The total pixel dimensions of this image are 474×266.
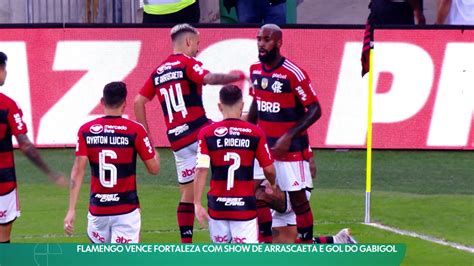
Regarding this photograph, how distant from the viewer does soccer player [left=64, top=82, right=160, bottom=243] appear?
11.2m

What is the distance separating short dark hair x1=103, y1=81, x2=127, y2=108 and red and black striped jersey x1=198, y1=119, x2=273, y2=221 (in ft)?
2.58

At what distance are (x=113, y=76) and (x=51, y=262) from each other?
1087 centimetres

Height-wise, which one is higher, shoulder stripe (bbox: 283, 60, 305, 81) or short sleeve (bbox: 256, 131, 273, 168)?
shoulder stripe (bbox: 283, 60, 305, 81)

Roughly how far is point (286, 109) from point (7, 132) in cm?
287

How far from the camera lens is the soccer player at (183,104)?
44.4 ft

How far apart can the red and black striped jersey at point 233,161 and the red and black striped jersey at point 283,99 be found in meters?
1.63

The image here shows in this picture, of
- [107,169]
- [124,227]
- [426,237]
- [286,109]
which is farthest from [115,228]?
[426,237]

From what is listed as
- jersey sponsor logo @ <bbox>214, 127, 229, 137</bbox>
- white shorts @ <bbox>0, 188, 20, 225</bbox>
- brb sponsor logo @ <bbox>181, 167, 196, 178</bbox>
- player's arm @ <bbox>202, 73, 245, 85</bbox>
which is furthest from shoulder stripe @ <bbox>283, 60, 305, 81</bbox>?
white shorts @ <bbox>0, 188, 20, 225</bbox>

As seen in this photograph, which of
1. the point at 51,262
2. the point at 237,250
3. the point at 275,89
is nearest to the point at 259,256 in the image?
the point at 237,250

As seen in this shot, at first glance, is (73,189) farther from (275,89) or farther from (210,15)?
(210,15)

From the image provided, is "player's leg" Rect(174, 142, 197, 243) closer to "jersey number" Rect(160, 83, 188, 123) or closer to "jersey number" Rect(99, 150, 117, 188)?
"jersey number" Rect(160, 83, 188, 123)

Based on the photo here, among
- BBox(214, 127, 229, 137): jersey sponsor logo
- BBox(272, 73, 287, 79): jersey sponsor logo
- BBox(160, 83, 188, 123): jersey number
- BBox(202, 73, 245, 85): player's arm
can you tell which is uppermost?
BBox(272, 73, 287, 79): jersey sponsor logo

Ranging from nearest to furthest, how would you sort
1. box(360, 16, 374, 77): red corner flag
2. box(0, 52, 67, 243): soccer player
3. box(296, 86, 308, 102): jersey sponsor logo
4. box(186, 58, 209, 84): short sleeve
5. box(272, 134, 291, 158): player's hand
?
box(0, 52, 67, 243): soccer player < box(272, 134, 291, 158): player's hand < box(296, 86, 308, 102): jersey sponsor logo < box(186, 58, 209, 84): short sleeve < box(360, 16, 374, 77): red corner flag

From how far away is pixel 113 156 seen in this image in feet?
36.7
